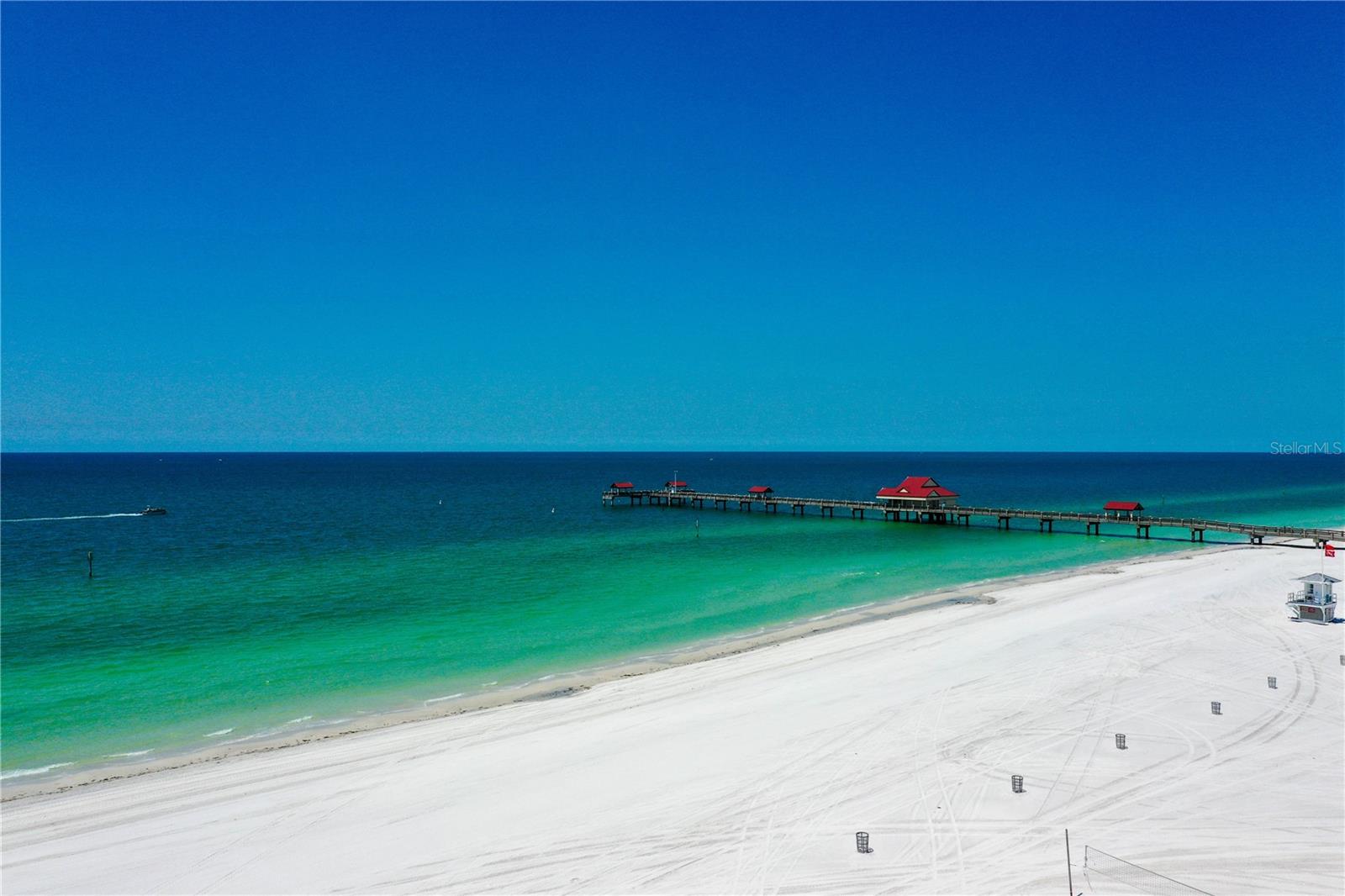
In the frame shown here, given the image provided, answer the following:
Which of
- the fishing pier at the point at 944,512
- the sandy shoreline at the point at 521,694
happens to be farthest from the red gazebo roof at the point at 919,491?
the sandy shoreline at the point at 521,694

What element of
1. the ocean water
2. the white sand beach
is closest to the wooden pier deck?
the ocean water

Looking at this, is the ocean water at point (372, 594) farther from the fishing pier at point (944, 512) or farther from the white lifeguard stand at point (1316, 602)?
the white lifeguard stand at point (1316, 602)

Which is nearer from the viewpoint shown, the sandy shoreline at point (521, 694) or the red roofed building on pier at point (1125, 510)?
the sandy shoreline at point (521, 694)

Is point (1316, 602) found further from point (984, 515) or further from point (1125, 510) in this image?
point (984, 515)

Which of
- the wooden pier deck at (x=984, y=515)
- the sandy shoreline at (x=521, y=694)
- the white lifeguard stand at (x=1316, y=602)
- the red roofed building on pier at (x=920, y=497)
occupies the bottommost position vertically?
the sandy shoreline at (x=521, y=694)

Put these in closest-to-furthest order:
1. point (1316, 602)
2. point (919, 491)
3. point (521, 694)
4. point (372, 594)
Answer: point (521, 694)
point (1316, 602)
point (372, 594)
point (919, 491)

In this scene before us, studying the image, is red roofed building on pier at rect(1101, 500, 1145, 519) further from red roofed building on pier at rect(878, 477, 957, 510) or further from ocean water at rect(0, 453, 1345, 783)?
red roofed building on pier at rect(878, 477, 957, 510)

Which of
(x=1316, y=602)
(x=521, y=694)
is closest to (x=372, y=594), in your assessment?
(x=521, y=694)
